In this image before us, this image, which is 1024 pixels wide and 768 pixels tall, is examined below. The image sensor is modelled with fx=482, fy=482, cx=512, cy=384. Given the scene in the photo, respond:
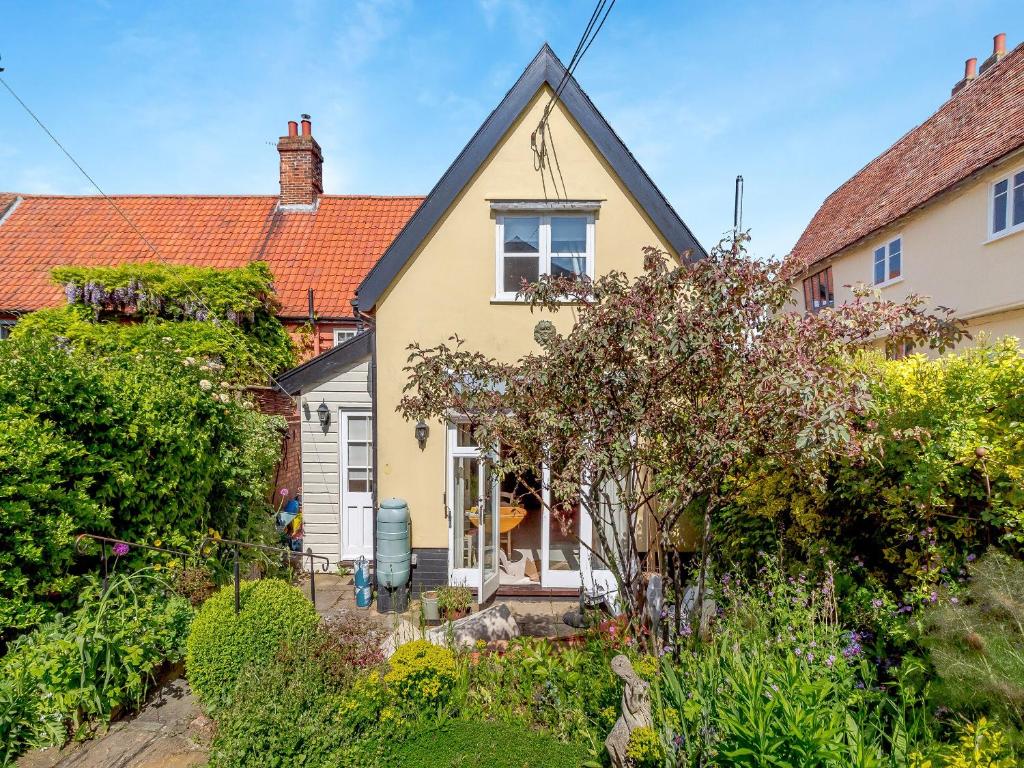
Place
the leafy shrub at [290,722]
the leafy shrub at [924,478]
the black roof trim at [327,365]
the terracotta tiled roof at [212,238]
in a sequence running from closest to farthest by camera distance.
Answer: the leafy shrub at [290,722] < the leafy shrub at [924,478] < the black roof trim at [327,365] < the terracotta tiled roof at [212,238]

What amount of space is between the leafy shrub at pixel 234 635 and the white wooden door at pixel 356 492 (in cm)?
393

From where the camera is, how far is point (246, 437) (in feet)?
24.8

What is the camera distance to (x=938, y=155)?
493 inches

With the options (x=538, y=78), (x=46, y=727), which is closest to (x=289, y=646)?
(x=46, y=727)

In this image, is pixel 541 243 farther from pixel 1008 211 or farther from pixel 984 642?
pixel 1008 211

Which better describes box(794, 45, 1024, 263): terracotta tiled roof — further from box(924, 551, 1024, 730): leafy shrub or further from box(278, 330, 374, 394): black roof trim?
box(278, 330, 374, 394): black roof trim

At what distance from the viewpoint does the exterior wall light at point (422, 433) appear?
7.16 meters

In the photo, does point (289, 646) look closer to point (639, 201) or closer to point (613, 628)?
point (613, 628)

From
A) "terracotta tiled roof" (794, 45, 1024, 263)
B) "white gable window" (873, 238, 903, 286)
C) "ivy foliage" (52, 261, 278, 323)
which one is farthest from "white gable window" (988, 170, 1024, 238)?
"ivy foliage" (52, 261, 278, 323)

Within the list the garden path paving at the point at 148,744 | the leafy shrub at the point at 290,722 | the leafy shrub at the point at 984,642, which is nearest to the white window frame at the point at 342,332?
the garden path paving at the point at 148,744

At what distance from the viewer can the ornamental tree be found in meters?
3.40

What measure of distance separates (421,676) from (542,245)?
18.3ft

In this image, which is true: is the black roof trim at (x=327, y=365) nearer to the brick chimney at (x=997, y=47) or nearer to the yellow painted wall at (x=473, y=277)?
the yellow painted wall at (x=473, y=277)

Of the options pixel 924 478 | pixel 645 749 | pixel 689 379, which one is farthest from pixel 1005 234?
pixel 645 749
